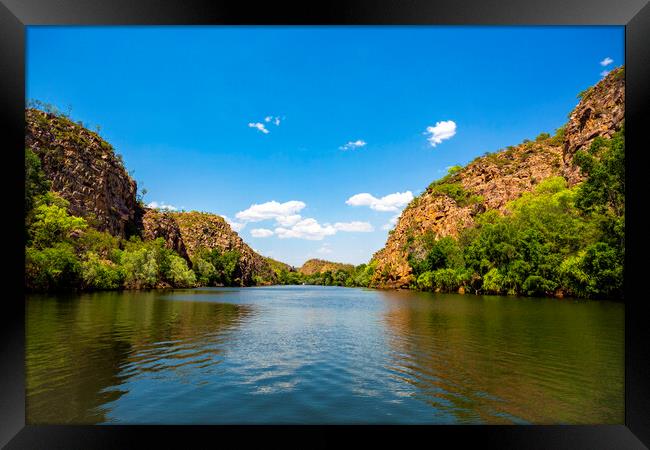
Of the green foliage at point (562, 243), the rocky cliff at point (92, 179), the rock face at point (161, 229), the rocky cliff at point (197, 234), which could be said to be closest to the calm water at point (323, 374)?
the green foliage at point (562, 243)

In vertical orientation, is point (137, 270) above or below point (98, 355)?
below

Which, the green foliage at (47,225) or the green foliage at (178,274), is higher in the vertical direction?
the green foliage at (47,225)

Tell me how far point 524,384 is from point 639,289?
4.33 m

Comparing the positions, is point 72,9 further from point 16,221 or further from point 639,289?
point 639,289

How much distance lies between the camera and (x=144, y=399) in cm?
673

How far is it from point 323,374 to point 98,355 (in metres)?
5.45

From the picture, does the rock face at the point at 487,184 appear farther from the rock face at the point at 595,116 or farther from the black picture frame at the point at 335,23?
the black picture frame at the point at 335,23

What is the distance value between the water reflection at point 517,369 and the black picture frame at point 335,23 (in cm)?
224


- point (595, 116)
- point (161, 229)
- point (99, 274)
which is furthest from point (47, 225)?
point (595, 116)

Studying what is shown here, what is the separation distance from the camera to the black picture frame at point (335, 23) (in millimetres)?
3760

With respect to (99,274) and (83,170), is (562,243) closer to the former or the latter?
(99,274)

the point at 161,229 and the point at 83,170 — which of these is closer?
the point at 83,170

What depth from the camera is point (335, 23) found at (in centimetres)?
430

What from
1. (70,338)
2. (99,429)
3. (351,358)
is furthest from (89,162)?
(99,429)
